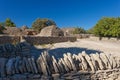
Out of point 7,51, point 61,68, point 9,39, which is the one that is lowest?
point 61,68

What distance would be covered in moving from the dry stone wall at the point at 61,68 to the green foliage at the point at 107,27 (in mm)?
31694

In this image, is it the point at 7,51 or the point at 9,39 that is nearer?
the point at 7,51

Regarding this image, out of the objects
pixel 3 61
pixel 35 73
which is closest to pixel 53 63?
pixel 35 73

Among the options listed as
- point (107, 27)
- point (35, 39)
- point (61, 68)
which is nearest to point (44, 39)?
point (35, 39)

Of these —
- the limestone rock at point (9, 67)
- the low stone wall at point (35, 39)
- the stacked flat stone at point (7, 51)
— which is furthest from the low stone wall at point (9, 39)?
the limestone rock at point (9, 67)

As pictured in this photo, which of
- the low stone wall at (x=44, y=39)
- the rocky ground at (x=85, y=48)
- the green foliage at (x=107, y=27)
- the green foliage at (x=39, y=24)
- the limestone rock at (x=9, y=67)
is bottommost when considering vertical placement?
the rocky ground at (x=85, y=48)

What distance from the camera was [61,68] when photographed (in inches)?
214

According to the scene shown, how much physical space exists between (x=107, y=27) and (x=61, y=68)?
3500cm

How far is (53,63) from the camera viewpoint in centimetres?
538

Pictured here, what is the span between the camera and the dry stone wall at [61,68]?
5207mm

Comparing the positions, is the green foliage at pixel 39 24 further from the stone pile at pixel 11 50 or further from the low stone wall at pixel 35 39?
the stone pile at pixel 11 50

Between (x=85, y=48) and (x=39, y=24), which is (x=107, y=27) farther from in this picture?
(x=39, y=24)

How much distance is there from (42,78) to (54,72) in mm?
351

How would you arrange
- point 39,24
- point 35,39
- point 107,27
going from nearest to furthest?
1. point 35,39
2. point 107,27
3. point 39,24
